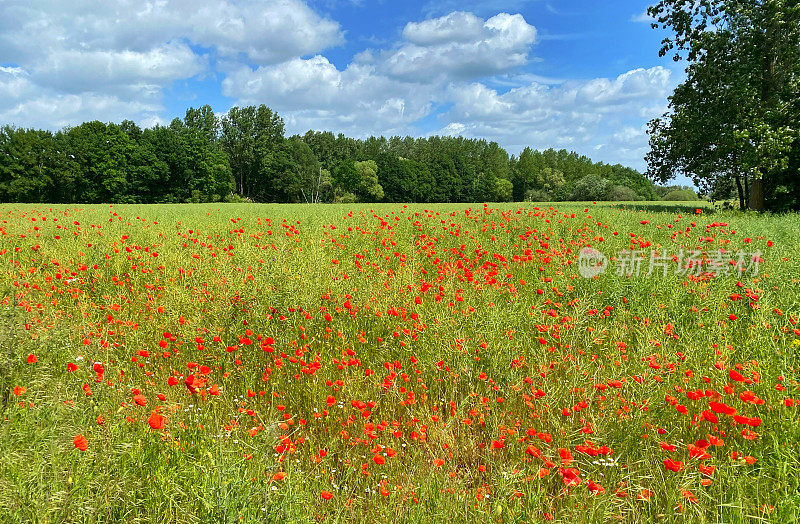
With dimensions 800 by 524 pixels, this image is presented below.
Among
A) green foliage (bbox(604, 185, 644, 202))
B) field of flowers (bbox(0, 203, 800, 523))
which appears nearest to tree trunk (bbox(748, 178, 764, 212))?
field of flowers (bbox(0, 203, 800, 523))

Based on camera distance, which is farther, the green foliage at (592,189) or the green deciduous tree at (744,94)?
the green foliage at (592,189)

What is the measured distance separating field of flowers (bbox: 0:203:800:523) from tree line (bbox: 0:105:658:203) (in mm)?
53848

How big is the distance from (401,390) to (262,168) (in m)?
67.4

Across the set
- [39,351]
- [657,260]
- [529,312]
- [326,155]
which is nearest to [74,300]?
[39,351]

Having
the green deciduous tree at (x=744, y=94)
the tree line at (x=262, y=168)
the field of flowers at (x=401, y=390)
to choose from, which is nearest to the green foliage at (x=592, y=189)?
the tree line at (x=262, y=168)

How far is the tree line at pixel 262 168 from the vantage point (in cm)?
Result: 4891

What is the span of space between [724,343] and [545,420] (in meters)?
2.02

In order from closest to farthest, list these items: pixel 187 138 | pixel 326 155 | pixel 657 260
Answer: pixel 657 260, pixel 187 138, pixel 326 155

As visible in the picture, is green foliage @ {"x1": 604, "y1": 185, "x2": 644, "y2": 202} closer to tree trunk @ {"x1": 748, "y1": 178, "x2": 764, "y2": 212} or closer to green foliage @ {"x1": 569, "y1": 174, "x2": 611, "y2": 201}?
green foliage @ {"x1": 569, "y1": 174, "x2": 611, "y2": 201}

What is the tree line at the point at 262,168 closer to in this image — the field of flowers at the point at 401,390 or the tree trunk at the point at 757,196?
the tree trunk at the point at 757,196

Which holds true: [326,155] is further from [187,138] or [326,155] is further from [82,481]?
[82,481]

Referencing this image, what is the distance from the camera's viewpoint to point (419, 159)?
86.5 metres

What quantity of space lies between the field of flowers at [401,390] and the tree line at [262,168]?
5385cm

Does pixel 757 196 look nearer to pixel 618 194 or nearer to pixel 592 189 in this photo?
pixel 592 189
